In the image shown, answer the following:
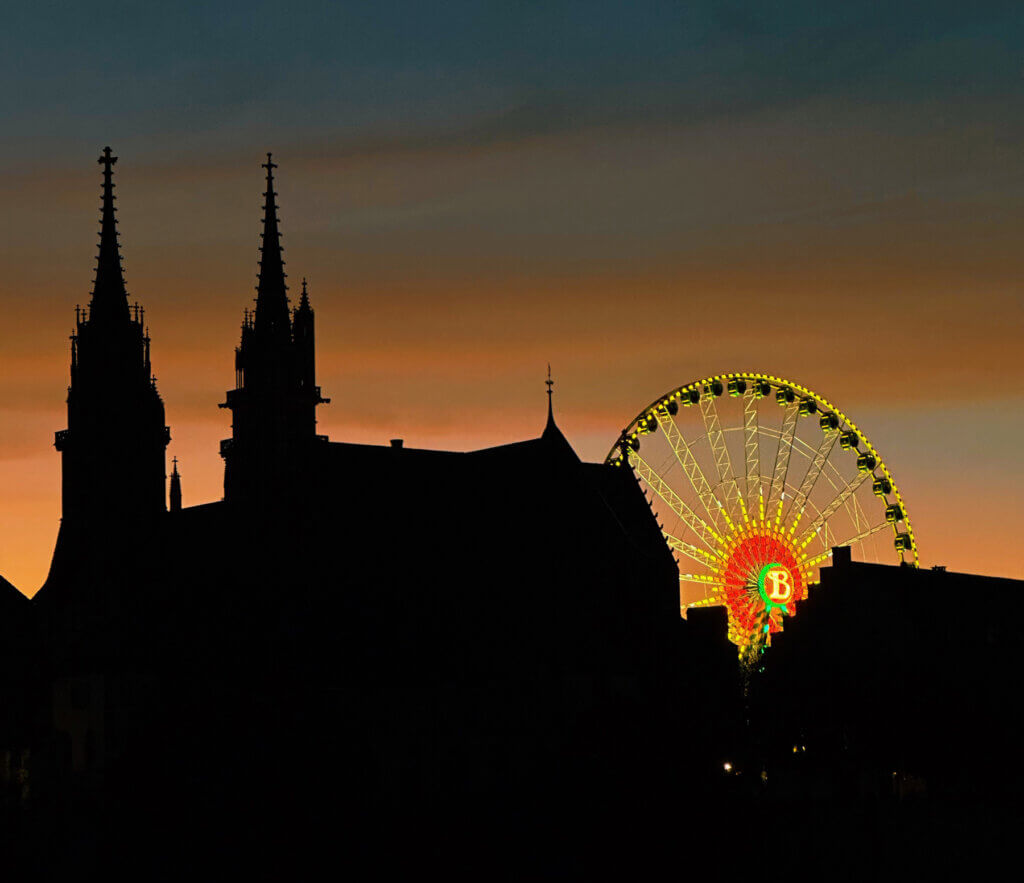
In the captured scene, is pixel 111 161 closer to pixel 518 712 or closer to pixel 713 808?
pixel 518 712

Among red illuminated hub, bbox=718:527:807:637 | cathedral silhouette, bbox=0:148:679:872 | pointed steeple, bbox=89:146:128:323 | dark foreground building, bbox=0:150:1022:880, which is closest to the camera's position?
dark foreground building, bbox=0:150:1022:880

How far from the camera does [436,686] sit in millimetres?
115312

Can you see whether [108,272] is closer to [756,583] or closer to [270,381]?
[270,381]

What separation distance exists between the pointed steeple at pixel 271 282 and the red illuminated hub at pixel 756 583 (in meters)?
50.8

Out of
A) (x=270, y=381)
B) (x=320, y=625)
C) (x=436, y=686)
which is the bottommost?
(x=436, y=686)

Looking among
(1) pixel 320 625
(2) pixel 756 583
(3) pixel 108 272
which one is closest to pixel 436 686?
(1) pixel 320 625

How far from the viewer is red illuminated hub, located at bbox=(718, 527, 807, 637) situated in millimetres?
112688

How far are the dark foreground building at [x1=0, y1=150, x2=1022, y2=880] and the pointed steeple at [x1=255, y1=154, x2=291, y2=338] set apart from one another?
31.6 feet

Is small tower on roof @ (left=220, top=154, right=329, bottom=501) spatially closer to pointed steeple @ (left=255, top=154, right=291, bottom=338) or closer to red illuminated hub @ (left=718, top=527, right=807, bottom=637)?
pointed steeple @ (left=255, top=154, right=291, bottom=338)

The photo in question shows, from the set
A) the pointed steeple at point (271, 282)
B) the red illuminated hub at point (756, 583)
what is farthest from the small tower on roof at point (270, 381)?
the red illuminated hub at point (756, 583)

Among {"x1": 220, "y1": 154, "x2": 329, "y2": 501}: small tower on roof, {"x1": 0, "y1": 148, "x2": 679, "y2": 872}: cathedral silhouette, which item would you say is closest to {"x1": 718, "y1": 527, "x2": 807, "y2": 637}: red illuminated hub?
{"x1": 0, "y1": 148, "x2": 679, "y2": 872}: cathedral silhouette

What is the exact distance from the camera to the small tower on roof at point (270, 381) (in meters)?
151

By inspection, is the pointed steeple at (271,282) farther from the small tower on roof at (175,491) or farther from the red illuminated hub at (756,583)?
the red illuminated hub at (756,583)

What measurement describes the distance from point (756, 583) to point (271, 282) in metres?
55.7
